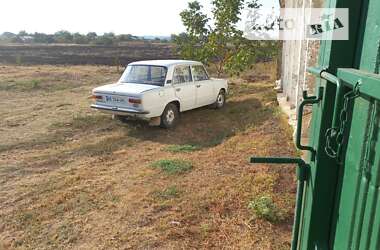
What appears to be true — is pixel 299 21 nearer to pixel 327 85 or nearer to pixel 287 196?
pixel 287 196

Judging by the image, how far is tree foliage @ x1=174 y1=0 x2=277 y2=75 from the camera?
13.3 meters

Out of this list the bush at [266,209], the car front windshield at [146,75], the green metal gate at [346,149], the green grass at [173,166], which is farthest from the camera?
the car front windshield at [146,75]

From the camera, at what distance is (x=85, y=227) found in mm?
4125

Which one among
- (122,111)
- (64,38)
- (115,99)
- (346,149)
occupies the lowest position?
(122,111)

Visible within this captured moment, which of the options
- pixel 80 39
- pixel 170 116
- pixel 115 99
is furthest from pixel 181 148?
pixel 80 39

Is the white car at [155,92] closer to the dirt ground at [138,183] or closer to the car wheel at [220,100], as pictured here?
the dirt ground at [138,183]

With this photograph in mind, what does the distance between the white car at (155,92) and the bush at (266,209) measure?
400cm

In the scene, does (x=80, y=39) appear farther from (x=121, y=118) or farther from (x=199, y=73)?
(x=121, y=118)

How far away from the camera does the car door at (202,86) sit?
31.3 ft

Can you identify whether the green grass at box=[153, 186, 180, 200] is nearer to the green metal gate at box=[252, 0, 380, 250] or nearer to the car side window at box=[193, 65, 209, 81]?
the green metal gate at box=[252, 0, 380, 250]

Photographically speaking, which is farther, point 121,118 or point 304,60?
point 121,118

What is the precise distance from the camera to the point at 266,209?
164 inches

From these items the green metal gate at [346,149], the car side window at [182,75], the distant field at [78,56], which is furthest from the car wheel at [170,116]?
the distant field at [78,56]

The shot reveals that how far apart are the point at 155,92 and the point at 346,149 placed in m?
6.57
